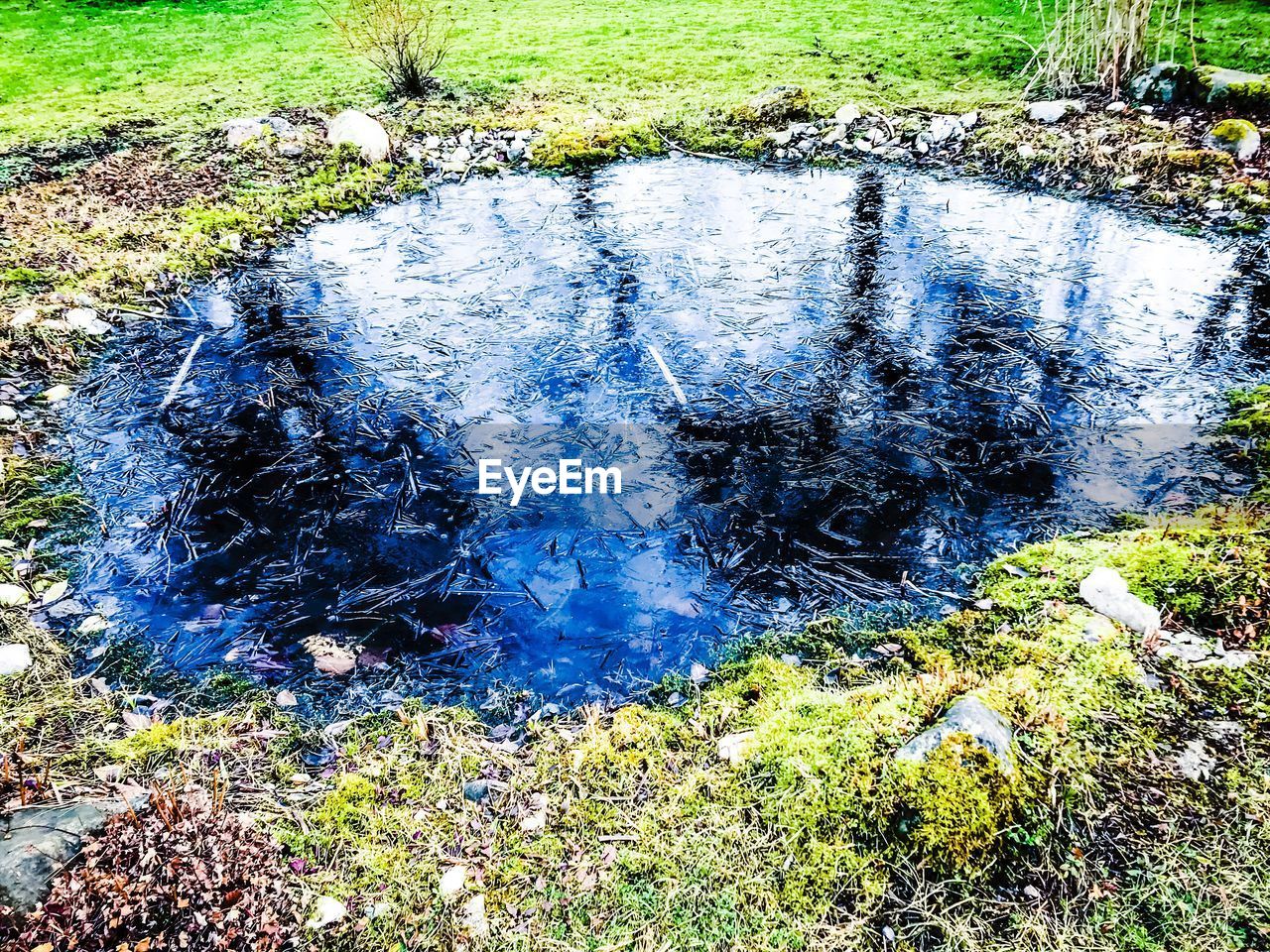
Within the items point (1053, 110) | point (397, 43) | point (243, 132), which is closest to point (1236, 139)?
point (1053, 110)

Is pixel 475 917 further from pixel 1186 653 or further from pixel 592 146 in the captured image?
pixel 592 146

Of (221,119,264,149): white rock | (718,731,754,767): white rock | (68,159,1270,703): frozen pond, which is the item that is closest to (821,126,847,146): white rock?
(68,159,1270,703): frozen pond

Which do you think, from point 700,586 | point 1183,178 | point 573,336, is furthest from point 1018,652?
point 1183,178

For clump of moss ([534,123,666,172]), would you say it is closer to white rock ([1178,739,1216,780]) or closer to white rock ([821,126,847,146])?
white rock ([821,126,847,146])

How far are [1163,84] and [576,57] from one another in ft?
25.2

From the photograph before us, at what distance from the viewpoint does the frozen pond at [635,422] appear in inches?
132

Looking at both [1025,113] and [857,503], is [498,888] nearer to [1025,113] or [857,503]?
[857,503]

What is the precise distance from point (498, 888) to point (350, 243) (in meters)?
5.94

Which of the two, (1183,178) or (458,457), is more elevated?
(1183,178)

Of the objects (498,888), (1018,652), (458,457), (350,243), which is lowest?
(498,888)

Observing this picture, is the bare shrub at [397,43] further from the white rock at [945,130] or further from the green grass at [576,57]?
the white rock at [945,130]

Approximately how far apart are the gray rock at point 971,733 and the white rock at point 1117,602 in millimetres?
911

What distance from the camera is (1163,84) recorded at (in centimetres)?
766

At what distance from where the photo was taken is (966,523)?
11.9ft
